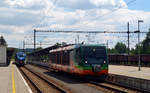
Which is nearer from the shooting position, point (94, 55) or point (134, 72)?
point (94, 55)

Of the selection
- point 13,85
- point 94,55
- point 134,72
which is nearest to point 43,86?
point 13,85

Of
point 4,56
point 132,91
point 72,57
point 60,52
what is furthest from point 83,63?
point 4,56

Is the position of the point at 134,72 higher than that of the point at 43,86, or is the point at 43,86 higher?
the point at 134,72

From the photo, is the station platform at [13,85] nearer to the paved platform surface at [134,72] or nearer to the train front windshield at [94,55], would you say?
the train front windshield at [94,55]

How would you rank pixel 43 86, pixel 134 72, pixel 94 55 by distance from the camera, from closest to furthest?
pixel 43 86
pixel 94 55
pixel 134 72

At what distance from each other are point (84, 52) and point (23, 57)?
40.1 metres

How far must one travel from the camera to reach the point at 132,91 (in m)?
14.9

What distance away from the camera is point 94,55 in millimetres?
20719

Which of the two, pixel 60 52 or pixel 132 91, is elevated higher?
pixel 60 52

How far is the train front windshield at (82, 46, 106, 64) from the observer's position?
20.5m

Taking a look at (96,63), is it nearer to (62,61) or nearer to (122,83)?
(122,83)

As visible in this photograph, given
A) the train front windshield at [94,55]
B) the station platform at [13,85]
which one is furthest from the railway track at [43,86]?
the train front windshield at [94,55]

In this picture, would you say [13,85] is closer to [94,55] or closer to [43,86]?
[43,86]

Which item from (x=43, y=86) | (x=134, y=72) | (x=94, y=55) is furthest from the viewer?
(x=134, y=72)
